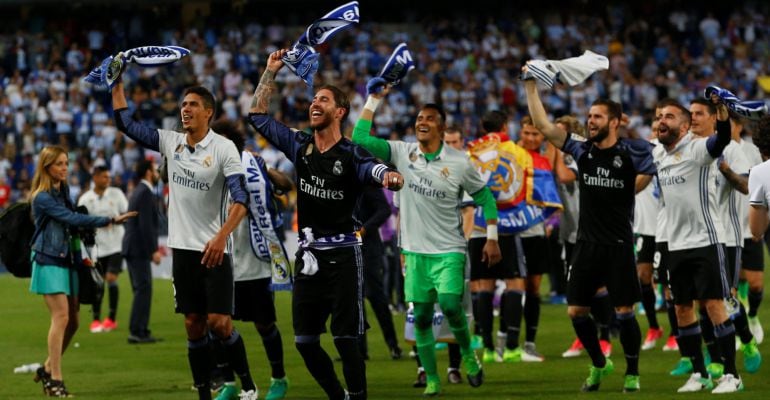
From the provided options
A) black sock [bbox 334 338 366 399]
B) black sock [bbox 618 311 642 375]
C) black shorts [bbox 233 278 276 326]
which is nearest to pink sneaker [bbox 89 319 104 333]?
black shorts [bbox 233 278 276 326]

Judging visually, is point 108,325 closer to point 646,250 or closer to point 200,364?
Answer: point 646,250

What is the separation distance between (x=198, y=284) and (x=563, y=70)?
3.42 metres

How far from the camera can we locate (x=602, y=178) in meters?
11.5

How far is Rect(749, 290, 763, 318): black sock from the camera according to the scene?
14.9 meters

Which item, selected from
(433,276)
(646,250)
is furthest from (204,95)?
(646,250)

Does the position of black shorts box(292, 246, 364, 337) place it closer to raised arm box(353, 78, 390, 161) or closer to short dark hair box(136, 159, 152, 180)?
raised arm box(353, 78, 390, 161)

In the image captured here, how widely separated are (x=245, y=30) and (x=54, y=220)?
32.1 metres

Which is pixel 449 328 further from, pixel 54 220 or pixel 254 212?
pixel 54 220

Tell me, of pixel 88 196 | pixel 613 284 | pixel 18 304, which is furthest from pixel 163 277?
pixel 613 284

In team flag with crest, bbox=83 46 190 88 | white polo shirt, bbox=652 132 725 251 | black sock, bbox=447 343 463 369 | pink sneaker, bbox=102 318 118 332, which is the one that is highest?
team flag with crest, bbox=83 46 190 88

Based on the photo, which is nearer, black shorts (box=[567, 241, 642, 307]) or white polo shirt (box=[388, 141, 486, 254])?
black shorts (box=[567, 241, 642, 307])

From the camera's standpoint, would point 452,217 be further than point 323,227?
Yes

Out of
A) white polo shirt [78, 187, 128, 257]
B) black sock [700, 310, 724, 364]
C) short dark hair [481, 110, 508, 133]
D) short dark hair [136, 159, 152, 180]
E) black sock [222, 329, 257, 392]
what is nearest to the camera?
black sock [222, 329, 257, 392]

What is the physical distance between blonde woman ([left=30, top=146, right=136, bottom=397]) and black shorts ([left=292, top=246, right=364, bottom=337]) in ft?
10.2
